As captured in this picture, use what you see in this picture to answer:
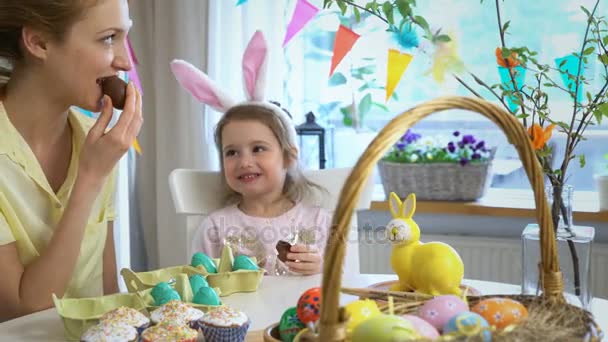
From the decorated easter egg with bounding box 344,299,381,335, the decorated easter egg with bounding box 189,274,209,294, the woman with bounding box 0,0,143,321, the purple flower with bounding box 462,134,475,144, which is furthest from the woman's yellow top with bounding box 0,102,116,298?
the purple flower with bounding box 462,134,475,144

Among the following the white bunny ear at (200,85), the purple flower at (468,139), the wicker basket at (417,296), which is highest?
the white bunny ear at (200,85)

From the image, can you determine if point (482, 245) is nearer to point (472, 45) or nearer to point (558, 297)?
point (472, 45)

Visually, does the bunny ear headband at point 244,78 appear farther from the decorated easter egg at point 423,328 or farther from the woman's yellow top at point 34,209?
the decorated easter egg at point 423,328

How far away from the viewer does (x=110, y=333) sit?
1064mm

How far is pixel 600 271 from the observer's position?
2.37 meters

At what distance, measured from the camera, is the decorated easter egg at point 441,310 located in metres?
0.88

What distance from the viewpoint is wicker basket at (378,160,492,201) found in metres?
2.53

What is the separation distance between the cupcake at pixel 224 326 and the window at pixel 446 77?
153cm

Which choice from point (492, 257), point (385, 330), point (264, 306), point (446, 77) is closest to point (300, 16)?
point (446, 77)

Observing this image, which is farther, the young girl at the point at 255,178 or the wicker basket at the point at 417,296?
the young girl at the point at 255,178

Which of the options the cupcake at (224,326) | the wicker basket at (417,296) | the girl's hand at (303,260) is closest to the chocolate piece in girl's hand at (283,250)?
the girl's hand at (303,260)

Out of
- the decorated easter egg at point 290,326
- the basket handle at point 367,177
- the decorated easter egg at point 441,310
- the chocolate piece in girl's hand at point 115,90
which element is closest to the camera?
the basket handle at point 367,177

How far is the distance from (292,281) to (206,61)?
4.25 feet

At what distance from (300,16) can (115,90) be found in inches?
44.8
